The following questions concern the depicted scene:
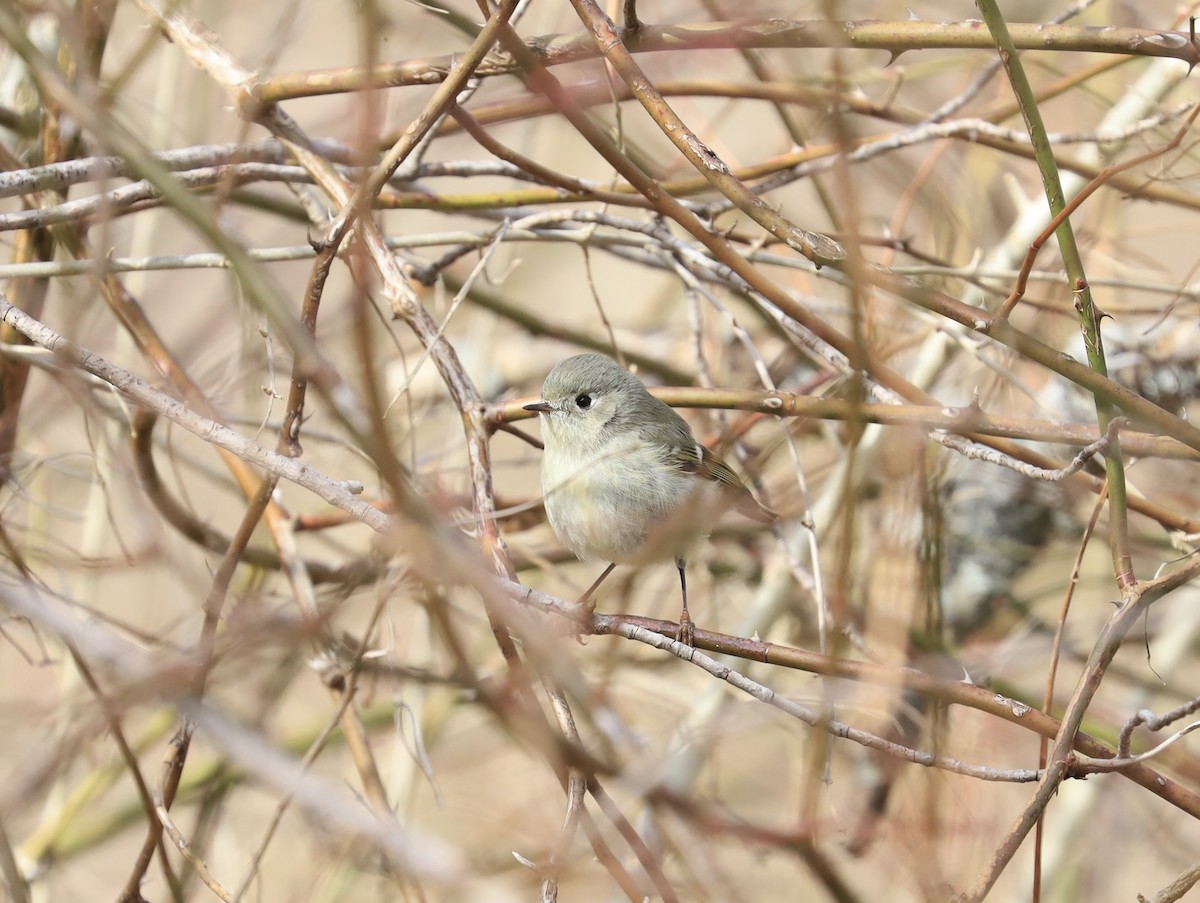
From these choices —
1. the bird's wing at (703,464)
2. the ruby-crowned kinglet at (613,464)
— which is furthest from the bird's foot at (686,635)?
the bird's wing at (703,464)

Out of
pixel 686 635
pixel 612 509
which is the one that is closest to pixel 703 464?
pixel 612 509

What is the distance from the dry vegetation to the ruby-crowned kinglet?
116 mm

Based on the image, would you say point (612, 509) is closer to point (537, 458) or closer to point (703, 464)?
point (703, 464)

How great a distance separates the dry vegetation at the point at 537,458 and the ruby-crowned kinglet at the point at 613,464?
12cm

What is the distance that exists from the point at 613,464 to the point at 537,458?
54cm

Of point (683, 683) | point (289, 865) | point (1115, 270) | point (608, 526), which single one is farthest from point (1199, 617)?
point (289, 865)

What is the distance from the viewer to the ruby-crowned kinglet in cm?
230

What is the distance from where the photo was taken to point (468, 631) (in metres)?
3.22

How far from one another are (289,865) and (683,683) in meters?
1.28

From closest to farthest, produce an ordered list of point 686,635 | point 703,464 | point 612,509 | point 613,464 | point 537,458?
1. point 686,635
2. point 612,509
3. point 613,464
4. point 703,464
5. point 537,458

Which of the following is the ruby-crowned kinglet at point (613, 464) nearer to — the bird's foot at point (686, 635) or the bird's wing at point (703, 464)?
the bird's wing at point (703, 464)

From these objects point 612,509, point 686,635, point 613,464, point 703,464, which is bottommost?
point 686,635

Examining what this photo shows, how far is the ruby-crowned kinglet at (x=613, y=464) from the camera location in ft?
7.54

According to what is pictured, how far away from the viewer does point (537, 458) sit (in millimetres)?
2941
